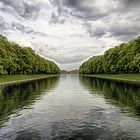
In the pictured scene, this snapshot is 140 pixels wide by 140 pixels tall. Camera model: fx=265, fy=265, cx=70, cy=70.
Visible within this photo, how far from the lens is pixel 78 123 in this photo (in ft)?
60.1

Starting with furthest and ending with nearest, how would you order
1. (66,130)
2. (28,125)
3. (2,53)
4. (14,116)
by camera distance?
(2,53) < (14,116) < (28,125) < (66,130)

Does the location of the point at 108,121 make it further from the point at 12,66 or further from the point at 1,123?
the point at 12,66

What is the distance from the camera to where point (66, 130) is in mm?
16250

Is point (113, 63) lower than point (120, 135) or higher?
higher

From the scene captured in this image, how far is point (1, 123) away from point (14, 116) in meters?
2.65

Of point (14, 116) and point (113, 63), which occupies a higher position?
point (113, 63)

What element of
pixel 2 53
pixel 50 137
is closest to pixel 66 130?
pixel 50 137

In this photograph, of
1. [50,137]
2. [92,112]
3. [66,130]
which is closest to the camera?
[50,137]

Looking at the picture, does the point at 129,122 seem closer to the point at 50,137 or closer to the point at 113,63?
the point at 50,137

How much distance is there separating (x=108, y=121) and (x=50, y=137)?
225 inches

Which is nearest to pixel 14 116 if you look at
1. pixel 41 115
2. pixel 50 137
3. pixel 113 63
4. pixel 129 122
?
pixel 41 115

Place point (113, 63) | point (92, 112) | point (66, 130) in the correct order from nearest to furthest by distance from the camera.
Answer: point (66, 130) → point (92, 112) → point (113, 63)

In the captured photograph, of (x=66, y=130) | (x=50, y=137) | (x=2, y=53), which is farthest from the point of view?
(x=2, y=53)

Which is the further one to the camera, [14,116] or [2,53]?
[2,53]
